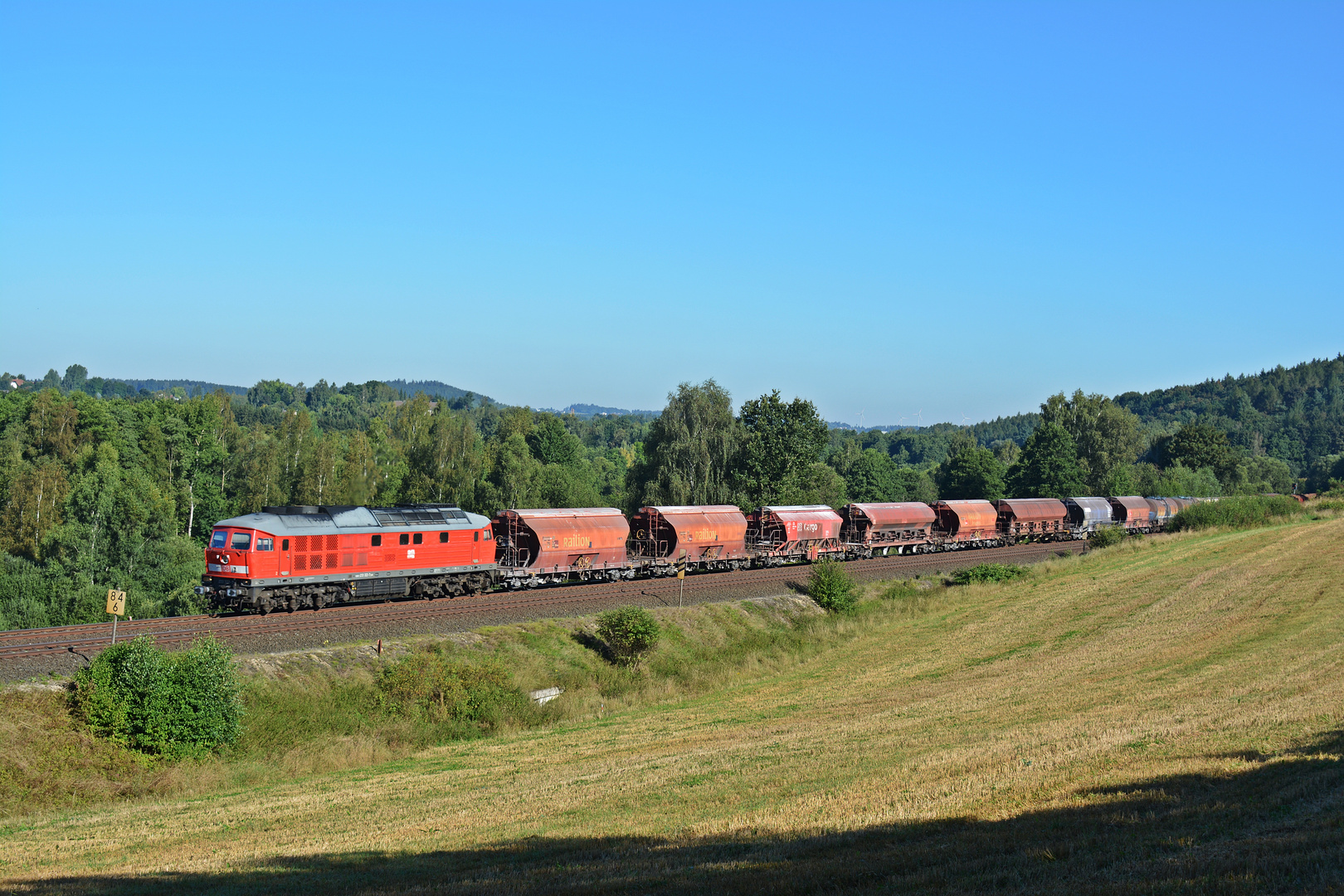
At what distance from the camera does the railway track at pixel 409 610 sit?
2994cm

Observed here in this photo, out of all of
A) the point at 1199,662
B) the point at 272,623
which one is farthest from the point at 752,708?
the point at 272,623

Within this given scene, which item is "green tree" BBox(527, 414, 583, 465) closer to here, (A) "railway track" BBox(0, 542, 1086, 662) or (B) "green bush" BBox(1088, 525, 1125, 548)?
(B) "green bush" BBox(1088, 525, 1125, 548)

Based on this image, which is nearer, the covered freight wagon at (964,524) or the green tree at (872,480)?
the covered freight wagon at (964,524)

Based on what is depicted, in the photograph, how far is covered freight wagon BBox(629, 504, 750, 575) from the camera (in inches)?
2137

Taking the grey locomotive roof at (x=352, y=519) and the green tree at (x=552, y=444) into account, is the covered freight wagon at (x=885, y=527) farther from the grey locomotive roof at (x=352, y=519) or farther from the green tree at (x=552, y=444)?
the green tree at (x=552, y=444)

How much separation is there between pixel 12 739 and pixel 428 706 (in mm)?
11050

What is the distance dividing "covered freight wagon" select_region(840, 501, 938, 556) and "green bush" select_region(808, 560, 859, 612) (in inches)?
649

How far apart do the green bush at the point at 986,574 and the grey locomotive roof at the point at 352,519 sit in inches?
1221

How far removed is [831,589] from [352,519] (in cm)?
2469

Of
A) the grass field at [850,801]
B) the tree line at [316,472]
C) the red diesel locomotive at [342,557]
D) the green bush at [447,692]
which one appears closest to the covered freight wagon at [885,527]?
the tree line at [316,472]

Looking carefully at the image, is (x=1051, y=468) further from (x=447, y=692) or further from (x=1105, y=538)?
(x=447, y=692)

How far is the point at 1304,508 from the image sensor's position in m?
97.4

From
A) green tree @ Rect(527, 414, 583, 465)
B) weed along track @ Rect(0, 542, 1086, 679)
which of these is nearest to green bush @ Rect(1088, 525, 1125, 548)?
weed along track @ Rect(0, 542, 1086, 679)

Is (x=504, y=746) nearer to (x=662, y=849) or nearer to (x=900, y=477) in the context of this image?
(x=662, y=849)
